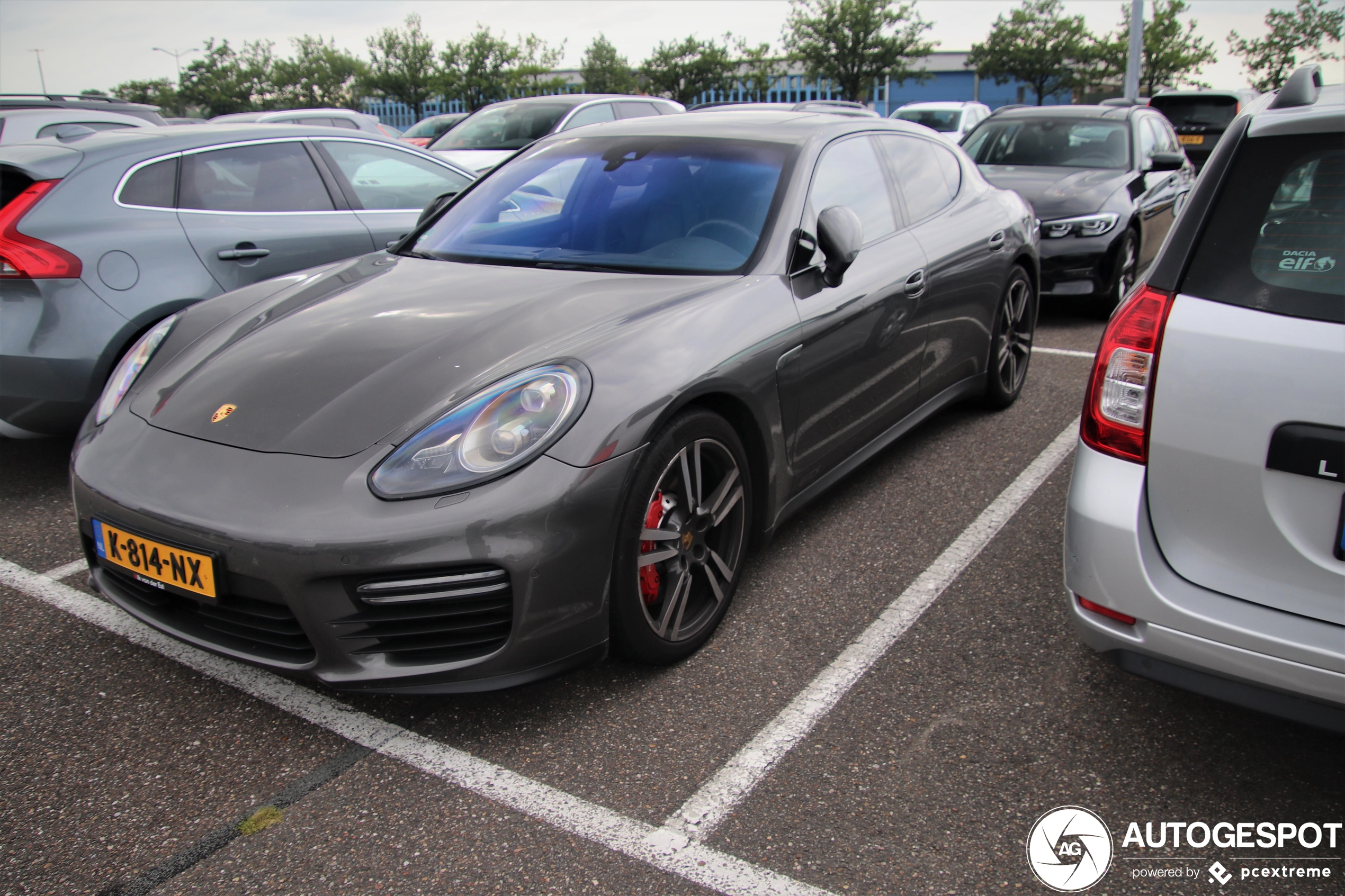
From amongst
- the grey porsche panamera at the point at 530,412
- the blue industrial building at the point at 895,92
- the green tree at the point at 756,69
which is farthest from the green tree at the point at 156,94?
the grey porsche panamera at the point at 530,412

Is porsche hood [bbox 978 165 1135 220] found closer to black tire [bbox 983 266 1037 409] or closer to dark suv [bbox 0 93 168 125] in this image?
black tire [bbox 983 266 1037 409]

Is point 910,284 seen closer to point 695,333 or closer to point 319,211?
point 695,333

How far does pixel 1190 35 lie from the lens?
4234 cm

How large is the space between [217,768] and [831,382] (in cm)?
206

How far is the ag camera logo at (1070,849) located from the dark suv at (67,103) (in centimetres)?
811

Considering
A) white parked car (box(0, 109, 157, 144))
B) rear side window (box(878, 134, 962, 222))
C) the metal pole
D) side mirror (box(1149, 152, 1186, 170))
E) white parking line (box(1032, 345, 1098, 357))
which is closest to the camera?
rear side window (box(878, 134, 962, 222))

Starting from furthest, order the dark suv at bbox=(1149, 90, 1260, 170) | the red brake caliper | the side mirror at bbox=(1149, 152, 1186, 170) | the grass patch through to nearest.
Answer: the dark suv at bbox=(1149, 90, 1260, 170)
the side mirror at bbox=(1149, 152, 1186, 170)
the red brake caliper
the grass patch

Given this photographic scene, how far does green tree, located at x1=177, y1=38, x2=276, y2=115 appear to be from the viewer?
162 feet

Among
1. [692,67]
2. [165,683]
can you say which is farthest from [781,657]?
[692,67]

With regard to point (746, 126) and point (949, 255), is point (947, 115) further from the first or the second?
point (746, 126)

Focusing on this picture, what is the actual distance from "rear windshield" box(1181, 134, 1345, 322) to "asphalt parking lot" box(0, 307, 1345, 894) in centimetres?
110

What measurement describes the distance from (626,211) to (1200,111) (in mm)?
13460

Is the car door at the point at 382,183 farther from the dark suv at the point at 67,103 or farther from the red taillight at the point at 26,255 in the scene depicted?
the dark suv at the point at 67,103

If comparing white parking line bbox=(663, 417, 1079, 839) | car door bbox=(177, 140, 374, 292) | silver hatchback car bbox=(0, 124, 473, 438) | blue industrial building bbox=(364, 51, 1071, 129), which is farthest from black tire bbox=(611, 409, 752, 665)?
blue industrial building bbox=(364, 51, 1071, 129)
